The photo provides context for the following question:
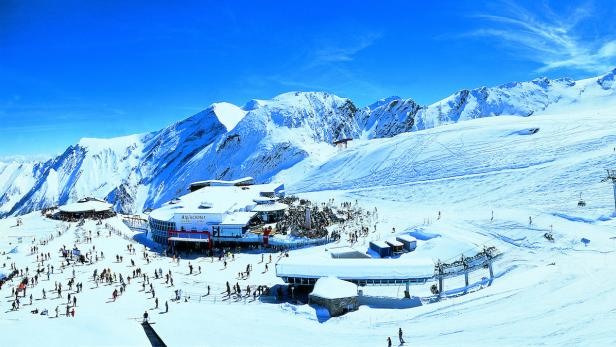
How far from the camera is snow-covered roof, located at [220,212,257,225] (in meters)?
49.5

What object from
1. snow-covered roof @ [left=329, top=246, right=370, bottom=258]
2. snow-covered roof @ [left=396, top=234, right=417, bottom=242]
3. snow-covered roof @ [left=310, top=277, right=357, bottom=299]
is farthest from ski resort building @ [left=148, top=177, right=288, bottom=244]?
snow-covered roof @ [left=310, top=277, right=357, bottom=299]

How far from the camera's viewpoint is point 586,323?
64.9 ft

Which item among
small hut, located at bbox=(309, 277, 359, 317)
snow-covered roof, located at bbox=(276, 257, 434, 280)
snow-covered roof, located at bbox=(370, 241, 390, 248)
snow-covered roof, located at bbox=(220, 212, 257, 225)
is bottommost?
small hut, located at bbox=(309, 277, 359, 317)

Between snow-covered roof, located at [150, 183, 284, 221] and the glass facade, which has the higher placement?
snow-covered roof, located at [150, 183, 284, 221]

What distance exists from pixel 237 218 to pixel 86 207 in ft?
105

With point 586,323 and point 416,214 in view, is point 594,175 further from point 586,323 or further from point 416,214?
point 586,323

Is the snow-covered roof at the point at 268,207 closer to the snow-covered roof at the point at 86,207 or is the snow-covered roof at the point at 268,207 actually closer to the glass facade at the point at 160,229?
the glass facade at the point at 160,229

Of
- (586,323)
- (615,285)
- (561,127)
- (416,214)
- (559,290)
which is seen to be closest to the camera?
(586,323)

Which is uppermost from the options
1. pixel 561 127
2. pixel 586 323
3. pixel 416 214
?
pixel 561 127

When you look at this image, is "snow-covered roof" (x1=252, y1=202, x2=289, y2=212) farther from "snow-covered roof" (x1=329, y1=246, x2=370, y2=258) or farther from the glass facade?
"snow-covered roof" (x1=329, y1=246, x2=370, y2=258)

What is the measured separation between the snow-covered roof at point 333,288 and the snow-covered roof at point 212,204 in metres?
24.0

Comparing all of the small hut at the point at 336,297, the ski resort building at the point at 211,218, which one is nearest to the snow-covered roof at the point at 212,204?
the ski resort building at the point at 211,218

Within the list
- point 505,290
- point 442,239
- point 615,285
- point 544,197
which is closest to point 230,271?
point 442,239

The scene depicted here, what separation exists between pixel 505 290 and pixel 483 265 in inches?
232
